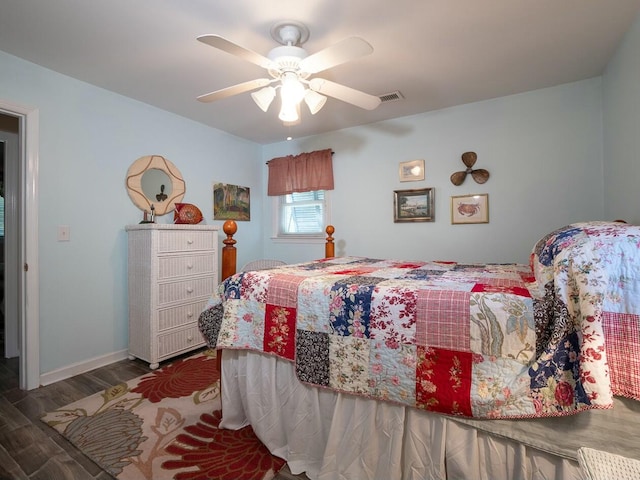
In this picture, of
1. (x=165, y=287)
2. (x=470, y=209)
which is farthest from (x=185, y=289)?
(x=470, y=209)

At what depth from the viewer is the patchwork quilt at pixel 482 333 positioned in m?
0.92

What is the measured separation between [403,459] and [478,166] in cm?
264

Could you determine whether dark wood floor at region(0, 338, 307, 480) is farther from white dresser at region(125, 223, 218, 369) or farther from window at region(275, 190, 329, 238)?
window at region(275, 190, 329, 238)

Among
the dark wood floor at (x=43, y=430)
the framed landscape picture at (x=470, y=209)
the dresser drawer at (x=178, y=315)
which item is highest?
the framed landscape picture at (x=470, y=209)

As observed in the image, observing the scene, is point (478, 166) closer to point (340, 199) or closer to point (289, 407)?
point (340, 199)

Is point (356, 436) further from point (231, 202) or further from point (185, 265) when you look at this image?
point (231, 202)

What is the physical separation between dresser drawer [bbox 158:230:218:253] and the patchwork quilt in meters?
1.52

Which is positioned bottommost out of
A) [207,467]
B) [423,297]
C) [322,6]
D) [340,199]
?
[207,467]

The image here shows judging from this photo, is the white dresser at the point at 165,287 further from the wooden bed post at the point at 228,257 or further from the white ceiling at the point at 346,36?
the white ceiling at the point at 346,36

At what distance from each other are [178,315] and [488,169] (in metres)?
3.17

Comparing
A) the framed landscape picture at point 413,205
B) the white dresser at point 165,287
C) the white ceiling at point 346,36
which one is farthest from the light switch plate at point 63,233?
the framed landscape picture at point 413,205

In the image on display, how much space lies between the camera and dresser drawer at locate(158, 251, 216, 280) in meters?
2.59

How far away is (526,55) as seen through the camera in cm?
217

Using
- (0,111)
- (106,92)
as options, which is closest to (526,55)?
(106,92)
